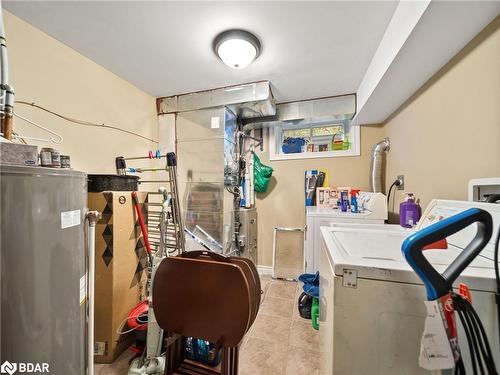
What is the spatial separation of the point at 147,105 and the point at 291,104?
78.7 inches

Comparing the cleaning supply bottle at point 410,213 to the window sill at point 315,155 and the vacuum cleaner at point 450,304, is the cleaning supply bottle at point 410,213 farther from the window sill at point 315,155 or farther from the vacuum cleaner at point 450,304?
the window sill at point 315,155

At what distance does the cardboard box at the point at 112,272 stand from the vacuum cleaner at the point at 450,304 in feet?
5.82

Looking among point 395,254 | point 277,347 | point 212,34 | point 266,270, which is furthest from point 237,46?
point 266,270

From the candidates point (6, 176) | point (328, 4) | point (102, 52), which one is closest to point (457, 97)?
point (328, 4)

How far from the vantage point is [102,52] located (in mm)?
1862

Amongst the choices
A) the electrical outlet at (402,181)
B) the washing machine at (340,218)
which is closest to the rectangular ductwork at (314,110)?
the electrical outlet at (402,181)

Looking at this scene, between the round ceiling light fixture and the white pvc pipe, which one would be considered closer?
the white pvc pipe

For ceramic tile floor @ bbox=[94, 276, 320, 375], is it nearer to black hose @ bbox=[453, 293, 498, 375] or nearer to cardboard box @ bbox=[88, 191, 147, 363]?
cardboard box @ bbox=[88, 191, 147, 363]

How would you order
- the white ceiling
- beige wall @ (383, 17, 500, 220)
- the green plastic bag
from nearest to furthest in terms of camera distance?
1. beige wall @ (383, 17, 500, 220)
2. the white ceiling
3. the green plastic bag

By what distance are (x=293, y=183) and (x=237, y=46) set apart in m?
1.95

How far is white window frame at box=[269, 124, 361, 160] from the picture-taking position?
9.20 ft

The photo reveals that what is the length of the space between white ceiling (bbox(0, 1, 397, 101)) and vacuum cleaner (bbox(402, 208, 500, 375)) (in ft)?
5.09

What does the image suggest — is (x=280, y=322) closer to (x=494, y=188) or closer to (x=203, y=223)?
(x=203, y=223)


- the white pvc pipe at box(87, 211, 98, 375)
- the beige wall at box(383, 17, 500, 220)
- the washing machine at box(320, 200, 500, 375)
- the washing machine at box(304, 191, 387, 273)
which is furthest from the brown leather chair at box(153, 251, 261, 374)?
the beige wall at box(383, 17, 500, 220)
